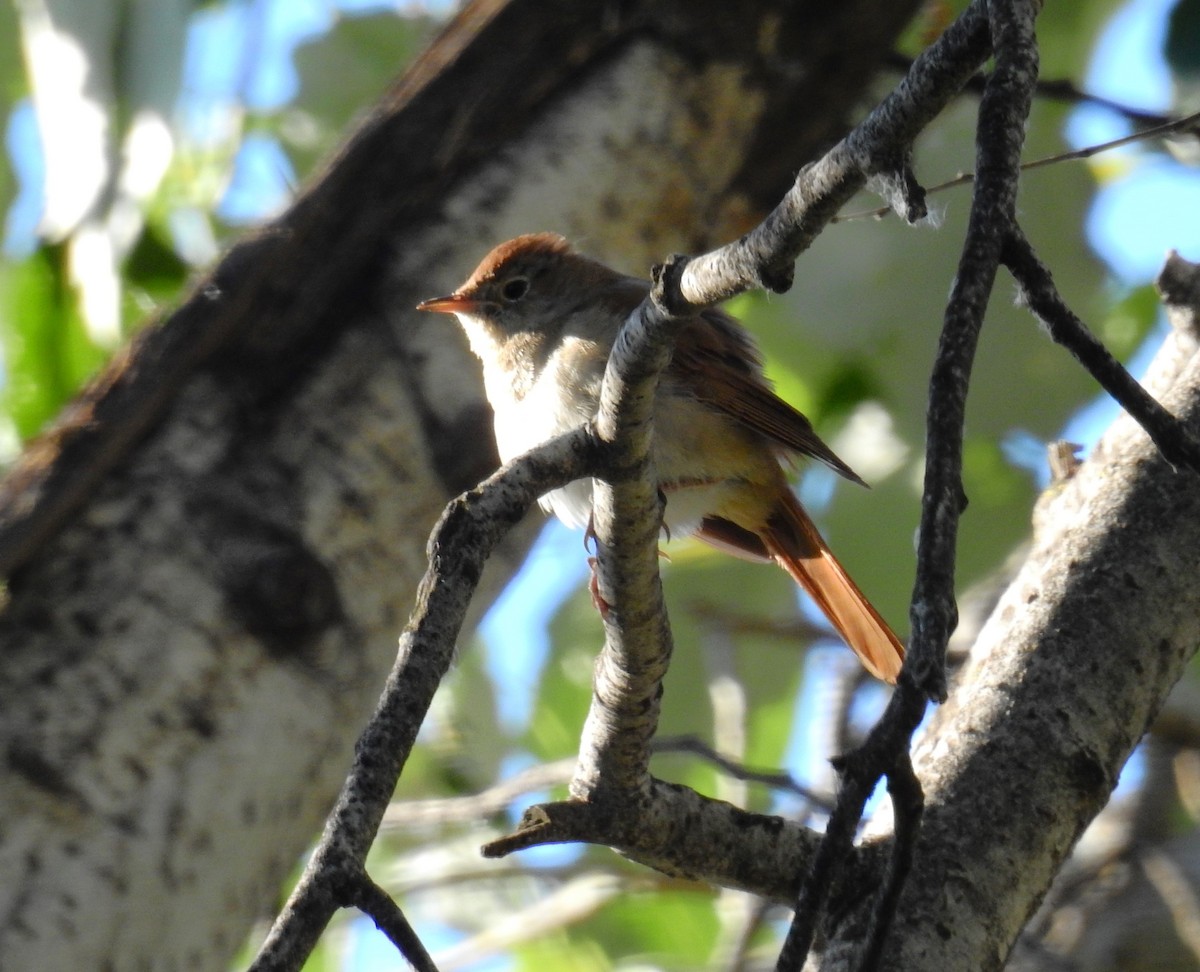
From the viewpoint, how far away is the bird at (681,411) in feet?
11.2

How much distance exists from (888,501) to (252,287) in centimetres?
211

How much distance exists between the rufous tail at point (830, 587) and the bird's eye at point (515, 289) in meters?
0.92

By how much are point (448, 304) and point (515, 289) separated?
1.60 ft

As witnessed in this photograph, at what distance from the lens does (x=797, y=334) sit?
471 centimetres

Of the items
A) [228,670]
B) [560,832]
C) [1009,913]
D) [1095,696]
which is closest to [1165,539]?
[1095,696]

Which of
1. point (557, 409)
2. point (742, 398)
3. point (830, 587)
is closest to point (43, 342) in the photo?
point (557, 409)

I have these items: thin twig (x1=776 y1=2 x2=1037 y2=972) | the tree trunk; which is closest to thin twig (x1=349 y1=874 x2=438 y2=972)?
thin twig (x1=776 y1=2 x2=1037 y2=972)

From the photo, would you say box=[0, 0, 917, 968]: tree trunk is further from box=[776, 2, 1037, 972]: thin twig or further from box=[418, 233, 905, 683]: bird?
box=[776, 2, 1037, 972]: thin twig

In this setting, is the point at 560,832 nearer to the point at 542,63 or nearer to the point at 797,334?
the point at 542,63

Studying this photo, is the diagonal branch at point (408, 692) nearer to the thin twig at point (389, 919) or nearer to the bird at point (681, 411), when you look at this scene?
the thin twig at point (389, 919)

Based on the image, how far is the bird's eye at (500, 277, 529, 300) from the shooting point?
12.9 feet

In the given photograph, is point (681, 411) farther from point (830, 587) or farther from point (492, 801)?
point (492, 801)

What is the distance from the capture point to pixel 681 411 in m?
3.54

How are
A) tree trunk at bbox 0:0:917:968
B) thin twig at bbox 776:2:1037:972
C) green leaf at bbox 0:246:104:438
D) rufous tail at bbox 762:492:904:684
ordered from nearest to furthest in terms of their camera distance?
thin twig at bbox 776:2:1037:972 < tree trunk at bbox 0:0:917:968 < rufous tail at bbox 762:492:904:684 < green leaf at bbox 0:246:104:438
